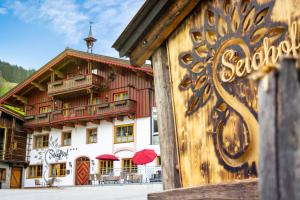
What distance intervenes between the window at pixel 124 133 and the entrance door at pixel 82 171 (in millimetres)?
2877

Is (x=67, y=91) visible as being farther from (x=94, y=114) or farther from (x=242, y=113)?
(x=242, y=113)

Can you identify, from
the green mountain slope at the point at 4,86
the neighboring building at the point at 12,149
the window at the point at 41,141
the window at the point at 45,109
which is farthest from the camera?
the green mountain slope at the point at 4,86

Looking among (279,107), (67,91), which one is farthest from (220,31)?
(67,91)

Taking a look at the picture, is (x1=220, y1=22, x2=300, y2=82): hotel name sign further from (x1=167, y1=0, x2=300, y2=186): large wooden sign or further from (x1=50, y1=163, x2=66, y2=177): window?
(x1=50, y1=163, x2=66, y2=177): window

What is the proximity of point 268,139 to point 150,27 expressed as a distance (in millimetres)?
2947

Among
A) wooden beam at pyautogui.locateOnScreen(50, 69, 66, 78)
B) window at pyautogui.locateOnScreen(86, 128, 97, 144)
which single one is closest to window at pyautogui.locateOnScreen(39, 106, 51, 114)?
wooden beam at pyautogui.locateOnScreen(50, 69, 66, 78)

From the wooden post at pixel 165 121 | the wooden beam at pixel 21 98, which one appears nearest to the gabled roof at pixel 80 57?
the wooden beam at pixel 21 98

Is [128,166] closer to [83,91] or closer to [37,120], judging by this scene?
[83,91]

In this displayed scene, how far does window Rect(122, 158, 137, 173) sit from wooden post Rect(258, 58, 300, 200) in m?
22.9

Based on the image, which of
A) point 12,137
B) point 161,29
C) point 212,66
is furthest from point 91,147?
point 212,66

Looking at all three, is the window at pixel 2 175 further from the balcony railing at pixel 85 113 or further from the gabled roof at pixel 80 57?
the gabled roof at pixel 80 57

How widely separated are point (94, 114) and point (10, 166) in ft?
28.0

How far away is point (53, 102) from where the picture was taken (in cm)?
2962

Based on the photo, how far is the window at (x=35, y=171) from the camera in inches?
1137
